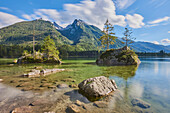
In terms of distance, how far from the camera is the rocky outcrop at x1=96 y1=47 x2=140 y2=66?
43.9 m

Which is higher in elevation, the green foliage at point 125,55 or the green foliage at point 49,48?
the green foliage at point 49,48

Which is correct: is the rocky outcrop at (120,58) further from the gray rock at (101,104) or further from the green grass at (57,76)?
the gray rock at (101,104)

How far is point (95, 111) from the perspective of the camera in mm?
7512

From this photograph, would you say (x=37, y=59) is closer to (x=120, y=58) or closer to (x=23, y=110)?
(x=120, y=58)

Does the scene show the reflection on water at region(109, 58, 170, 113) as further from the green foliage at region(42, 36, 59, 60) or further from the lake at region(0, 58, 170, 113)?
the green foliage at region(42, 36, 59, 60)

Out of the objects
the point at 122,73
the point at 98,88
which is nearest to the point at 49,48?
the point at 122,73

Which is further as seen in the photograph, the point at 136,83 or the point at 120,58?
the point at 120,58

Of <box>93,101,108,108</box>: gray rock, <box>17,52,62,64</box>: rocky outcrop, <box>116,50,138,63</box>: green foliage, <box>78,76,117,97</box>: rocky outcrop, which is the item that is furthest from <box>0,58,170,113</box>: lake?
<box>17,52,62,64</box>: rocky outcrop

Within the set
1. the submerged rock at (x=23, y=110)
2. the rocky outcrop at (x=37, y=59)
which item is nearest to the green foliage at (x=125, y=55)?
the rocky outcrop at (x=37, y=59)

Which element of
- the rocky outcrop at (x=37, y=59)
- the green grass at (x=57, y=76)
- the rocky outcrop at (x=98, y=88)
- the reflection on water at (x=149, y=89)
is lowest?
the reflection on water at (x=149, y=89)

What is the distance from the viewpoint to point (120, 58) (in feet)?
147

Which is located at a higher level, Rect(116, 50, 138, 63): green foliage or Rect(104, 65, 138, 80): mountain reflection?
Rect(116, 50, 138, 63): green foliage

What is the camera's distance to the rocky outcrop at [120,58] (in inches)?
1729

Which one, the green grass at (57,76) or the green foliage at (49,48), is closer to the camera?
the green grass at (57,76)
